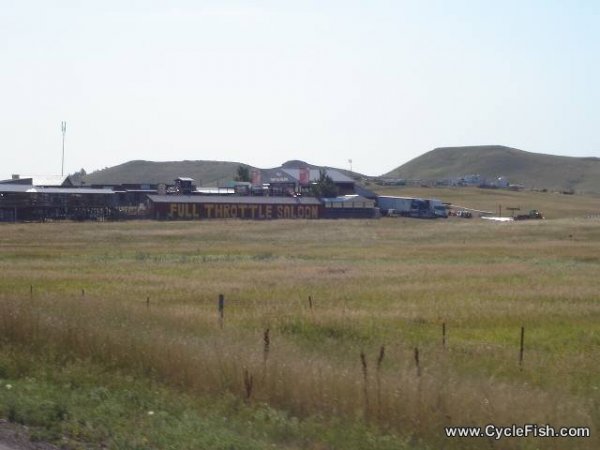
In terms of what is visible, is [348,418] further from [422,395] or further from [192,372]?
[192,372]

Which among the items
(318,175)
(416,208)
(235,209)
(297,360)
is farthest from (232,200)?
(297,360)

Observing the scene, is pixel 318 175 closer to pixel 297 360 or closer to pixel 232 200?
pixel 232 200

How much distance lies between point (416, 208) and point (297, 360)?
102 m

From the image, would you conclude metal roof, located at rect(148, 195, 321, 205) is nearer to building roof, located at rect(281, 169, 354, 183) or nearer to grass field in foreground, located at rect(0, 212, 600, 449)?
building roof, located at rect(281, 169, 354, 183)

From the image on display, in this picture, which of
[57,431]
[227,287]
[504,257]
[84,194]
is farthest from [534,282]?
[84,194]

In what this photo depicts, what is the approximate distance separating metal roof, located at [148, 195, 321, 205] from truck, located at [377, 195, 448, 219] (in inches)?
427

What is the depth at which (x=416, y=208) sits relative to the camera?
113875 millimetres

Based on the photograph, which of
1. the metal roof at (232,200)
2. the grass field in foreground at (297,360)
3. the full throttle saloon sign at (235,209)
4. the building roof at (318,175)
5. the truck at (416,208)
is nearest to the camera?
the grass field in foreground at (297,360)

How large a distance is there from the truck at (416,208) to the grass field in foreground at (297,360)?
7519 cm

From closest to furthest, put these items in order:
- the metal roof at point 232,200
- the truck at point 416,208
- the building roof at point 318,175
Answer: the metal roof at point 232,200 < the truck at point 416,208 < the building roof at point 318,175

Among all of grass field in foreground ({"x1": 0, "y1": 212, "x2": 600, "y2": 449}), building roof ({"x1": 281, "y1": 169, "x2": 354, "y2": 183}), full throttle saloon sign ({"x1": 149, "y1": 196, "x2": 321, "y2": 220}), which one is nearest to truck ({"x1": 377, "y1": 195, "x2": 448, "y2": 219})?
full throttle saloon sign ({"x1": 149, "y1": 196, "x2": 321, "y2": 220})

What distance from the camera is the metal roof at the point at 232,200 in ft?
346

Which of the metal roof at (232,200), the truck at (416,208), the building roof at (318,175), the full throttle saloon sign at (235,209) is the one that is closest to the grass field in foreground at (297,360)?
the full throttle saloon sign at (235,209)

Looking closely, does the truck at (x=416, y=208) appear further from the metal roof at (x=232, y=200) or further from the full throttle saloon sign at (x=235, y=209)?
the full throttle saloon sign at (x=235, y=209)
